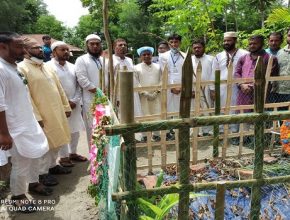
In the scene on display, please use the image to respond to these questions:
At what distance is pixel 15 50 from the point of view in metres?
3.69

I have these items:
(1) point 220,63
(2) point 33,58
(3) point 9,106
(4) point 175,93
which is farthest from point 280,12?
(3) point 9,106

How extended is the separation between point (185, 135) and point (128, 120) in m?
0.39

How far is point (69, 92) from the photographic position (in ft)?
17.6

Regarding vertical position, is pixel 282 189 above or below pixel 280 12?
below

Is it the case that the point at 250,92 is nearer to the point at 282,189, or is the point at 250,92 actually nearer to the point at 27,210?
the point at 282,189

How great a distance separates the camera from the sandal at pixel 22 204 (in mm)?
3769

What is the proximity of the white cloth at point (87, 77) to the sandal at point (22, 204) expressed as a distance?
1.84m

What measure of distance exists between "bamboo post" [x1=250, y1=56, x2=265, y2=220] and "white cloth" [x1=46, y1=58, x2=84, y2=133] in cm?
333

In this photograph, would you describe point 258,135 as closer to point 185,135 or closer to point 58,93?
point 185,135

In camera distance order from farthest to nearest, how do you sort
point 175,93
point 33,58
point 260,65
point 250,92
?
point 175,93 < point 250,92 < point 33,58 < point 260,65

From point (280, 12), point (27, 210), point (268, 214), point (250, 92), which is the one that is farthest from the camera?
point (280, 12)

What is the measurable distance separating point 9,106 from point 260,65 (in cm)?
253

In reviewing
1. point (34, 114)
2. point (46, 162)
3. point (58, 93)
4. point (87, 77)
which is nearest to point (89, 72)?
point (87, 77)

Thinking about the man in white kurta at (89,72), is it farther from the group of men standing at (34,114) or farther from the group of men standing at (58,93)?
the group of men standing at (34,114)
